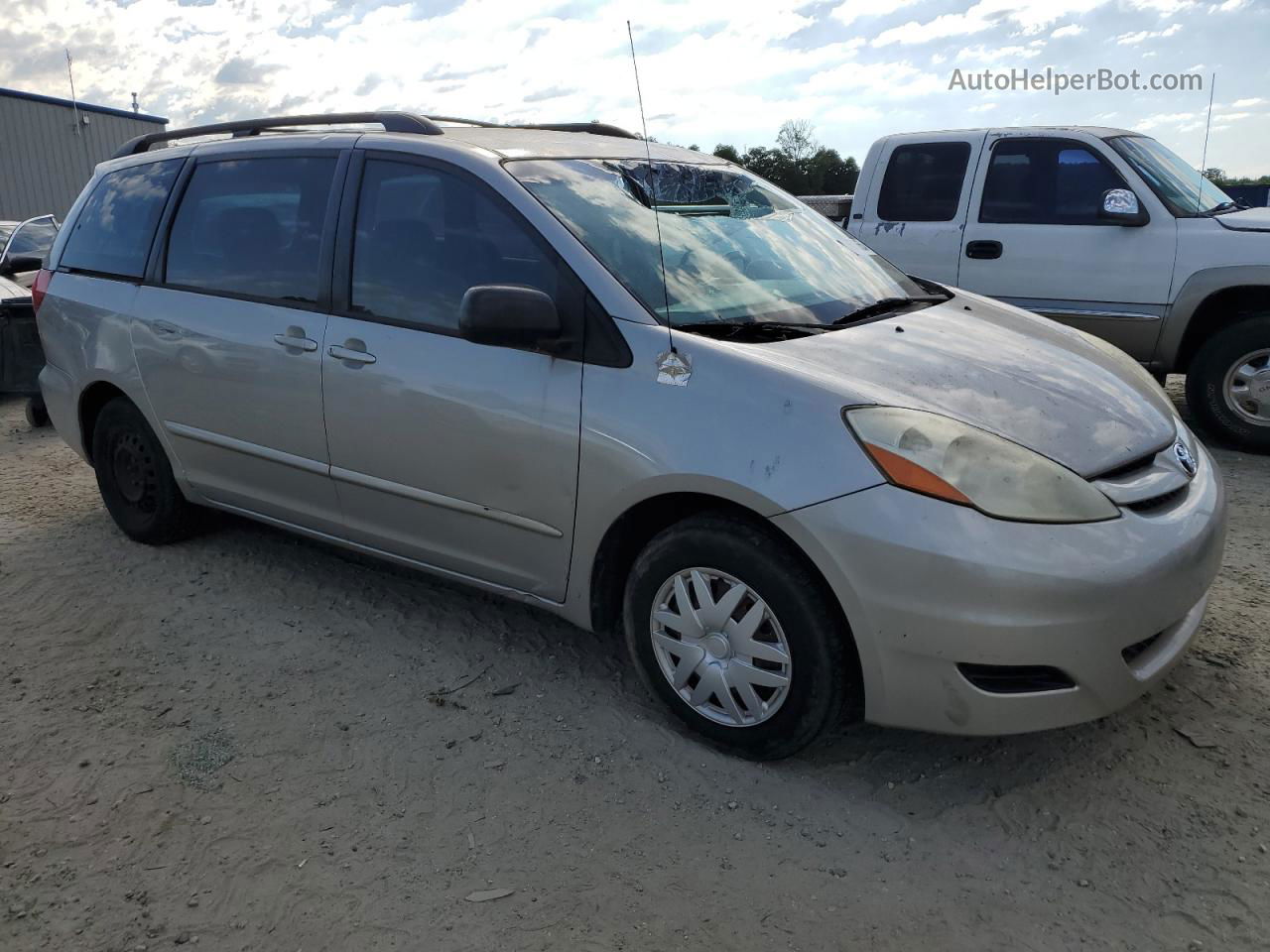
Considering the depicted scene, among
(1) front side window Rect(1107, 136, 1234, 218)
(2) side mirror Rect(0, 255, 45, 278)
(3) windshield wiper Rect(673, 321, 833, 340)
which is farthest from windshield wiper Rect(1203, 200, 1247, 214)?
(2) side mirror Rect(0, 255, 45, 278)

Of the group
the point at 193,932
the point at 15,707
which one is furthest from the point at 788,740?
the point at 15,707

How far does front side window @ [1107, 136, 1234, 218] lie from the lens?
6371mm

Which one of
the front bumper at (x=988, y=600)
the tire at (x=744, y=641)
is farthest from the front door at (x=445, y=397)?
the front bumper at (x=988, y=600)

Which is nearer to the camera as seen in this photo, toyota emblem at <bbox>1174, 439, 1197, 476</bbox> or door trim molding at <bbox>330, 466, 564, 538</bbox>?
toyota emblem at <bbox>1174, 439, 1197, 476</bbox>

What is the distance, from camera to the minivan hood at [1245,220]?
237 inches

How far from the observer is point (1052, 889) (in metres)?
2.43

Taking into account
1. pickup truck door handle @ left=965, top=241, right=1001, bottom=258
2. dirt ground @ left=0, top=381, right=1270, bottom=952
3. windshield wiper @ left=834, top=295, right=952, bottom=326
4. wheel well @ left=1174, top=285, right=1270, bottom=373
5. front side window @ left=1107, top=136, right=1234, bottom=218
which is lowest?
dirt ground @ left=0, top=381, right=1270, bottom=952

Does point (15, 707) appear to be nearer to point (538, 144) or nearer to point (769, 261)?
point (538, 144)

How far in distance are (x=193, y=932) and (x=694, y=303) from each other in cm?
210

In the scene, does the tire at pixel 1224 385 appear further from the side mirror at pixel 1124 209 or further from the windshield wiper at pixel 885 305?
the windshield wiper at pixel 885 305

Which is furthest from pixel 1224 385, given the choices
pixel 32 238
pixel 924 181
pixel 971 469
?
pixel 32 238

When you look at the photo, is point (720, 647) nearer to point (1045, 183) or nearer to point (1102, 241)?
point (1102, 241)

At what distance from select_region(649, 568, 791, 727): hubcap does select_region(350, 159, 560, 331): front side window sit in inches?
38.0

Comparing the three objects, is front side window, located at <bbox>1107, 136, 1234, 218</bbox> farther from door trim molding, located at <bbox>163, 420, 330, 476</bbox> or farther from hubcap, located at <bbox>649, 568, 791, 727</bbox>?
door trim molding, located at <bbox>163, 420, 330, 476</bbox>
